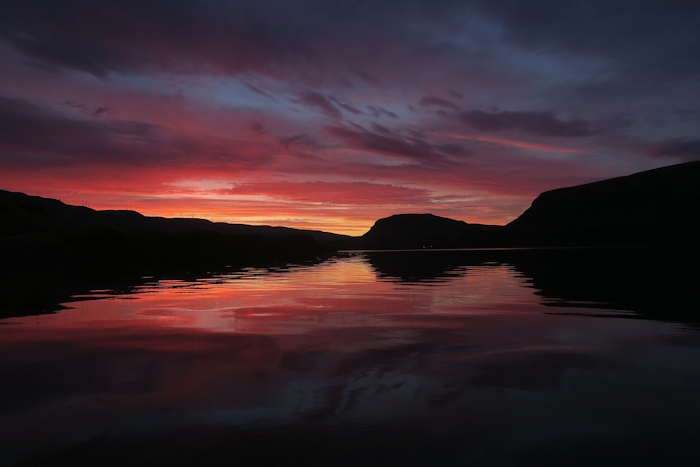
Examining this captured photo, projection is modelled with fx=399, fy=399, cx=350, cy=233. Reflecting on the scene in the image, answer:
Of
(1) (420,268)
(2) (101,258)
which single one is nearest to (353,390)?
(1) (420,268)

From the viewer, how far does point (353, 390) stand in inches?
A: 281

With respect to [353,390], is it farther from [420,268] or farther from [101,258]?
[101,258]

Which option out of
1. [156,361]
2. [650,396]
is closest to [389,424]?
[650,396]

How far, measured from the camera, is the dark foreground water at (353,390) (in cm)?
511

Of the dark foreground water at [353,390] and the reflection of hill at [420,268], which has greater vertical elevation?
the reflection of hill at [420,268]

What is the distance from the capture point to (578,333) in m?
11.6

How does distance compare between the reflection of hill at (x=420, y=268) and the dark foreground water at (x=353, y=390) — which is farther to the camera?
the reflection of hill at (x=420, y=268)

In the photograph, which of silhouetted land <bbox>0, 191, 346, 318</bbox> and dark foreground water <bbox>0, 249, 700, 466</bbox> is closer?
dark foreground water <bbox>0, 249, 700, 466</bbox>

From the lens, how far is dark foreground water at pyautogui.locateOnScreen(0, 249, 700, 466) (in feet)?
16.8

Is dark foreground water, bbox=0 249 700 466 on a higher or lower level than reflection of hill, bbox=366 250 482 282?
lower

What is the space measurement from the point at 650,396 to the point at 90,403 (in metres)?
9.39

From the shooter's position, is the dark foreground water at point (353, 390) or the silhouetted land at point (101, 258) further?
the silhouetted land at point (101, 258)

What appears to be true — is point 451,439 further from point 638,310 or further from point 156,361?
point 638,310

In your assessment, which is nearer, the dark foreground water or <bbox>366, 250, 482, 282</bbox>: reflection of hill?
the dark foreground water
